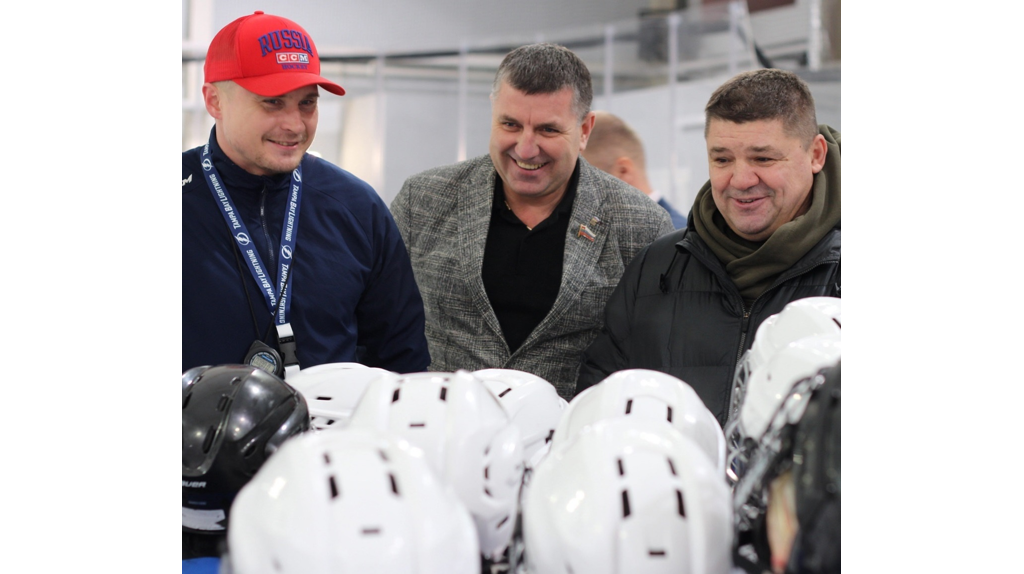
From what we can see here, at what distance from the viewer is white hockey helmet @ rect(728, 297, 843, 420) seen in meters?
1.44

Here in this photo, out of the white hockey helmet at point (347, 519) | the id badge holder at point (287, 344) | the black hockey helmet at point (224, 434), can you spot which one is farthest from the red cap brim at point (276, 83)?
the white hockey helmet at point (347, 519)

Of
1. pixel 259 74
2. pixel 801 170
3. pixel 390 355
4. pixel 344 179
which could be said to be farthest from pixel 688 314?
pixel 259 74

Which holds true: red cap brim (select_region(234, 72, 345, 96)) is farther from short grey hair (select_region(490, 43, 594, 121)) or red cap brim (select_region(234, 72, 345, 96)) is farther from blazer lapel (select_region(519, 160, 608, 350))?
blazer lapel (select_region(519, 160, 608, 350))

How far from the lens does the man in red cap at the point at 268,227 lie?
6.81 feet

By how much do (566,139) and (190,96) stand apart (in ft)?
22.6

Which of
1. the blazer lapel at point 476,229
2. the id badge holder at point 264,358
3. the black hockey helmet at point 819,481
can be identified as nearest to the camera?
the black hockey helmet at point 819,481

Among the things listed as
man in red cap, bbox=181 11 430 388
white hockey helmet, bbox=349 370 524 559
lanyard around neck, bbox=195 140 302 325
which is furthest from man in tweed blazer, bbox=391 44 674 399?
white hockey helmet, bbox=349 370 524 559

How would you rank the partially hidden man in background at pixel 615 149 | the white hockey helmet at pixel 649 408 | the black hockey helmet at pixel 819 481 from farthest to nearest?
the partially hidden man in background at pixel 615 149 < the white hockey helmet at pixel 649 408 < the black hockey helmet at pixel 819 481

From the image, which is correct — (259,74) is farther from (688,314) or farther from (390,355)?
(688,314)

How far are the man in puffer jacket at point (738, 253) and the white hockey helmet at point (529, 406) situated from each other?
544mm

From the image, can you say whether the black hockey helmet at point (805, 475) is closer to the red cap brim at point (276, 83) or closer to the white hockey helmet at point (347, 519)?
the white hockey helmet at point (347, 519)

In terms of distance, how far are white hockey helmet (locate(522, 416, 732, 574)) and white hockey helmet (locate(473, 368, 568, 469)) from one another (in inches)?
17.4

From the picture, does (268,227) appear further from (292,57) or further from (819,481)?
(819,481)

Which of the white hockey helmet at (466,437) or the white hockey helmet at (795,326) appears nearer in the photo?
the white hockey helmet at (466,437)
